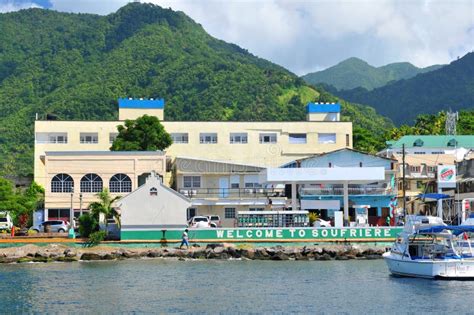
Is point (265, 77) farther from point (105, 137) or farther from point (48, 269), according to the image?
point (48, 269)

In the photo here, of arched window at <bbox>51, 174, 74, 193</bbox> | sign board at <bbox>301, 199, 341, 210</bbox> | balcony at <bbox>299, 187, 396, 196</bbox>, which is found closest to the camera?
sign board at <bbox>301, 199, 341, 210</bbox>

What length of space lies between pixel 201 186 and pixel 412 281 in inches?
1514

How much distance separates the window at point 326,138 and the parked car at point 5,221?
135ft

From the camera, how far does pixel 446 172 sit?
78000mm

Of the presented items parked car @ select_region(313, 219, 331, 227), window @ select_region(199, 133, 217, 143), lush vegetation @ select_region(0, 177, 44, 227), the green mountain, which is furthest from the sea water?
the green mountain

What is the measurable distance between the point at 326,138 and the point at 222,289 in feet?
199

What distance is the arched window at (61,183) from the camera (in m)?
75.8

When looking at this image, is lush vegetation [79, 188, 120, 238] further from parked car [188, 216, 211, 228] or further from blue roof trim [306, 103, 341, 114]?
blue roof trim [306, 103, 341, 114]

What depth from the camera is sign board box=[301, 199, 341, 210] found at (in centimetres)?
7062

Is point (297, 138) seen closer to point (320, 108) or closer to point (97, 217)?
point (320, 108)

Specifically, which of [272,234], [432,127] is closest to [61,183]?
[272,234]

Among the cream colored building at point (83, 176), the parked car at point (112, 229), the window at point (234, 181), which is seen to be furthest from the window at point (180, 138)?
the parked car at point (112, 229)

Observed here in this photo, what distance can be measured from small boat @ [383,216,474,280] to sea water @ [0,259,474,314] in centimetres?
87

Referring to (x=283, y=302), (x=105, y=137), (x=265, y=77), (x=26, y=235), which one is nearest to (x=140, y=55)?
(x=265, y=77)
